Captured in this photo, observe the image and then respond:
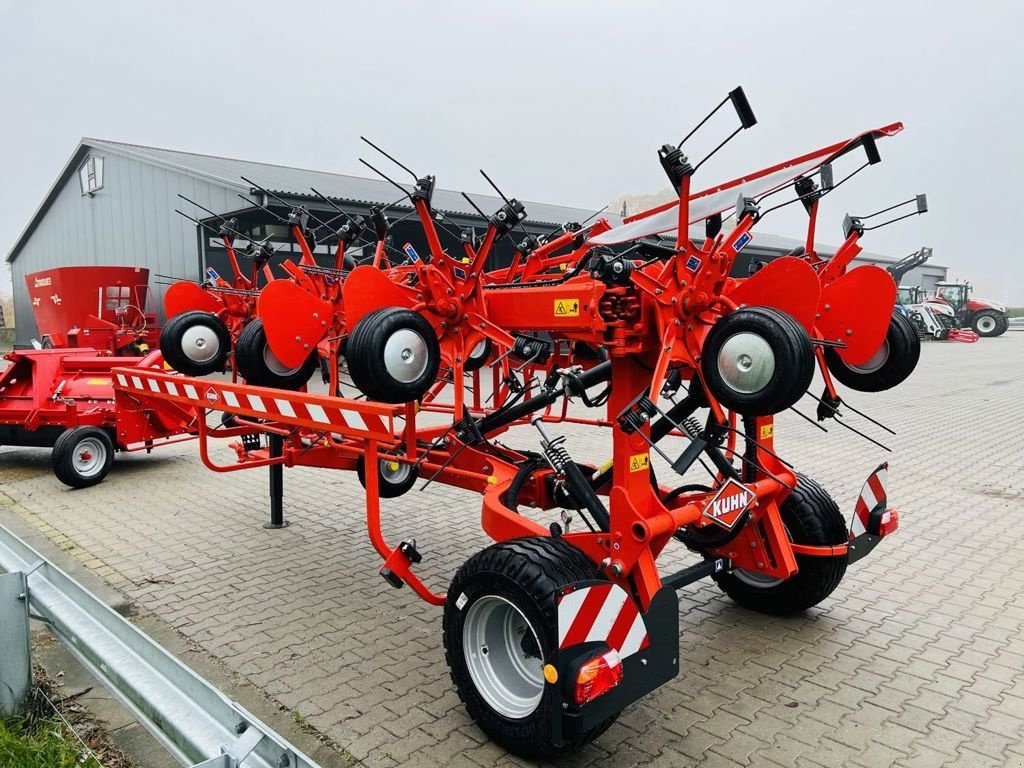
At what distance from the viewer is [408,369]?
351 centimetres

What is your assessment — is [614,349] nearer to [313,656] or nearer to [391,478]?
[313,656]

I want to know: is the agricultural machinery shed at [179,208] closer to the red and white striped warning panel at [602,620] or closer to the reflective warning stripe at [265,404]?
the reflective warning stripe at [265,404]

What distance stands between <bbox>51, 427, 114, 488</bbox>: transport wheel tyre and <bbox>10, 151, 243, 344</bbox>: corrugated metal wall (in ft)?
32.7

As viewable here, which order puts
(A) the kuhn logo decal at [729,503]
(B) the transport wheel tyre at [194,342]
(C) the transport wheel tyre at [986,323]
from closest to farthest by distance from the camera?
(A) the kuhn logo decal at [729,503] < (B) the transport wheel tyre at [194,342] < (C) the transport wheel tyre at [986,323]

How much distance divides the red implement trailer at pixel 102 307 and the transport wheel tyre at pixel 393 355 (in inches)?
545

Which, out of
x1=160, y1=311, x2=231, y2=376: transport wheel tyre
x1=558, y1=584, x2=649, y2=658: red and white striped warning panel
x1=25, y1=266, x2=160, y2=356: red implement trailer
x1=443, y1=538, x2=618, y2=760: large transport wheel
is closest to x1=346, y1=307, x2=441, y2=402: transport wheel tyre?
x1=443, y1=538, x2=618, y2=760: large transport wheel

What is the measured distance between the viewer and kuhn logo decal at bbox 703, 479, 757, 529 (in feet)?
10.6

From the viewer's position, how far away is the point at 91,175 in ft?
73.9

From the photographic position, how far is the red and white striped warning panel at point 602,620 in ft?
8.89

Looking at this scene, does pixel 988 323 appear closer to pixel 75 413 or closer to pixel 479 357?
pixel 479 357

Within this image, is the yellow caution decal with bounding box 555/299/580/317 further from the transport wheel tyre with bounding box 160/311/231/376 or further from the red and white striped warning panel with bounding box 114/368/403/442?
the transport wheel tyre with bounding box 160/311/231/376

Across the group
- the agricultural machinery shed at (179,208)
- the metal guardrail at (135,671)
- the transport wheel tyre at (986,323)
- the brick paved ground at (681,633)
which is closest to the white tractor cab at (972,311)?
the transport wheel tyre at (986,323)

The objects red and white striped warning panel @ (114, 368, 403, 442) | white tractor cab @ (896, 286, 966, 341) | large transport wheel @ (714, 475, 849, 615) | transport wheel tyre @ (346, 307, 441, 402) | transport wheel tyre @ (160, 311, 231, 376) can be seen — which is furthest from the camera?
white tractor cab @ (896, 286, 966, 341)

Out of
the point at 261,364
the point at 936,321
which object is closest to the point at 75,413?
the point at 261,364
